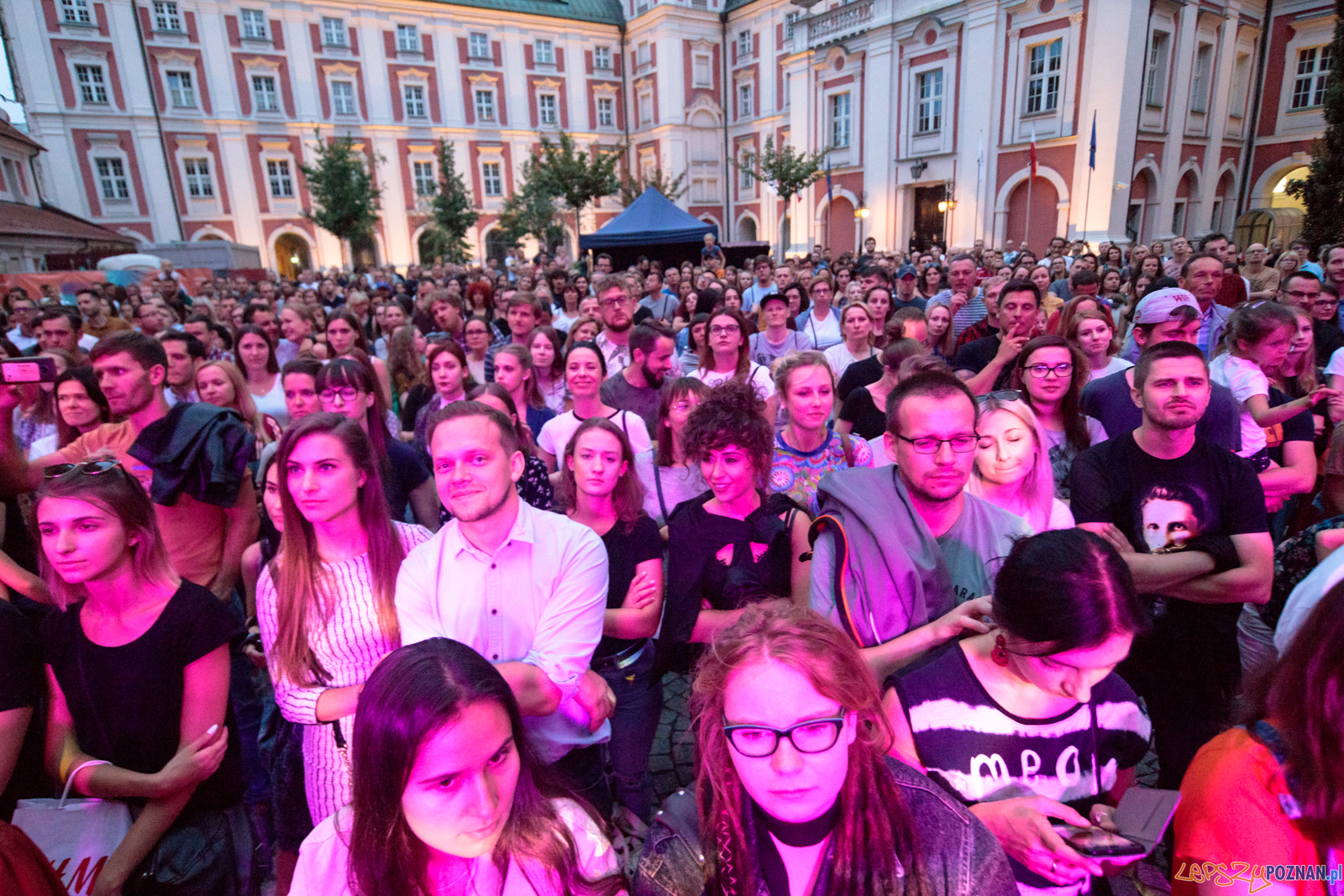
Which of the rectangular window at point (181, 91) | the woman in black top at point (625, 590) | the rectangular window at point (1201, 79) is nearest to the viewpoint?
the woman in black top at point (625, 590)

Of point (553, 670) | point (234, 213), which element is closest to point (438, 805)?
point (553, 670)

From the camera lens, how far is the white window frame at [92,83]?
29.7m

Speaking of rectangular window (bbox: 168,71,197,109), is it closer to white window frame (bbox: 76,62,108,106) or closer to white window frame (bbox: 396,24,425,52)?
white window frame (bbox: 76,62,108,106)

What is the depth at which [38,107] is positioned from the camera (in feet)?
95.7

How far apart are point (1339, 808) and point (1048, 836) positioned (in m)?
0.50

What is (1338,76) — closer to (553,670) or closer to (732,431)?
(732,431)

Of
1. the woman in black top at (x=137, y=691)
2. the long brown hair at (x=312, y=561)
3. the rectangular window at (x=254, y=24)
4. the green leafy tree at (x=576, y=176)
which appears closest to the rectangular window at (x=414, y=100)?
the rectangular window at (x=254, y=24)

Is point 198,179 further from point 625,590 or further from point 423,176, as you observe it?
point 625,590

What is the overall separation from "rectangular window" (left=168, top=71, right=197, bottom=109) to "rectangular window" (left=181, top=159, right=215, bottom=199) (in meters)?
2.43

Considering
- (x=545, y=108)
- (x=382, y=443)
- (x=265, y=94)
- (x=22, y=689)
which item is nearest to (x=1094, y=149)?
(x=382, y=443)

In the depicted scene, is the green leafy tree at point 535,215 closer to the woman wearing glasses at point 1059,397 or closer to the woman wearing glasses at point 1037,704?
the woman wearing glasses at point 1059,397

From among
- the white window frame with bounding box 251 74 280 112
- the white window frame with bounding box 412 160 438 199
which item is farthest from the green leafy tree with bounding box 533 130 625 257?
the white window frame with bounding box 251 74 280 112

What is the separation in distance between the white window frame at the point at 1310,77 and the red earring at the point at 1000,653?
32296 mm

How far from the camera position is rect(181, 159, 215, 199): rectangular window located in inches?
1264
